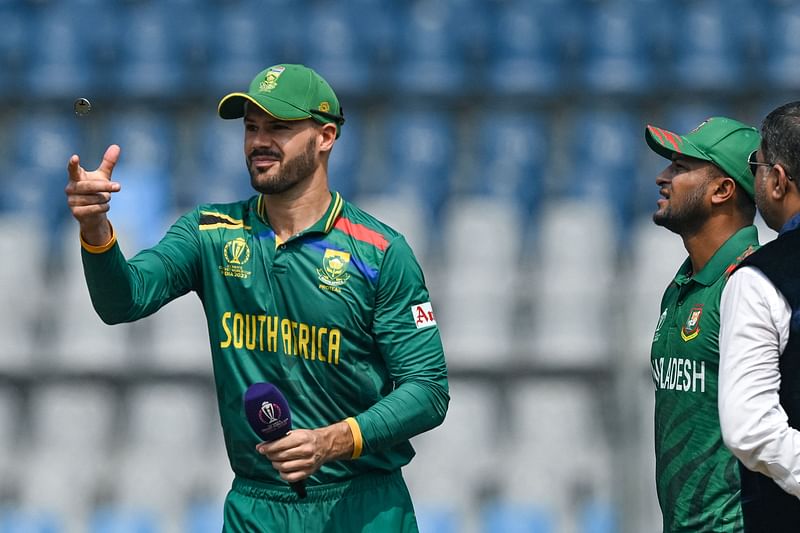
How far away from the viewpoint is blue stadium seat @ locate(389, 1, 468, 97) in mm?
7902

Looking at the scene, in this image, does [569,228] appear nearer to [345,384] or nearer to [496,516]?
[496,516]

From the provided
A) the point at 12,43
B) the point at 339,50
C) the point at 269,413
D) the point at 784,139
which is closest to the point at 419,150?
the point at 339,50

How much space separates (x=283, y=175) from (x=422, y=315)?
1.72 feet

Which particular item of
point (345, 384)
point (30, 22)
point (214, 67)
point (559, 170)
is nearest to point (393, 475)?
point (345, 384)

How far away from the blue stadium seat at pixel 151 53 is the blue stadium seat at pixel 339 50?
0.83 meters

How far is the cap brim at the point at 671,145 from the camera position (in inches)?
127

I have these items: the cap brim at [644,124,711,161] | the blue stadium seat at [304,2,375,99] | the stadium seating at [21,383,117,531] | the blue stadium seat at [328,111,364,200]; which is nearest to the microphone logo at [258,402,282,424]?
the cap brim at [644,124,711,161]

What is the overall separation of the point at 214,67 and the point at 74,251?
178cm

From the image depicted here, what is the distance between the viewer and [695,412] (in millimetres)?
2979

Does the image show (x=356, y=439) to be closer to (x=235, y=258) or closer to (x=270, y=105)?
(x=235, y=258)

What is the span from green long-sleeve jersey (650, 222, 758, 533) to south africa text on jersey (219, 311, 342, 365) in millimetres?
839

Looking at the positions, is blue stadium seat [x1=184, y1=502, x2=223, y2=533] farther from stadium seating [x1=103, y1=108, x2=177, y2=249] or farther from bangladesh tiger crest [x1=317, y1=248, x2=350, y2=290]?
bangladesh tiger crest [x1=317, y1=248, x2=350, y2=290]

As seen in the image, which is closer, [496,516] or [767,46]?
[496,516]

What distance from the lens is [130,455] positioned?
627cm
